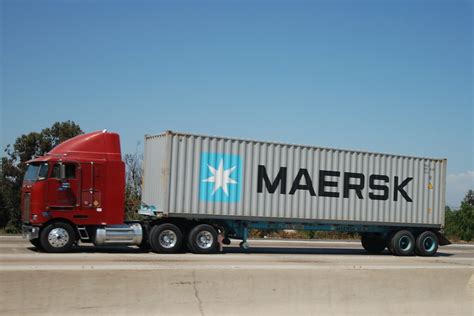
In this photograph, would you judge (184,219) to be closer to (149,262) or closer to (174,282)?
(149,262)

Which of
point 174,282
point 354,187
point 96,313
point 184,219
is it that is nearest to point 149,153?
point 184,219

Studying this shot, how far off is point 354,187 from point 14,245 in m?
11.3

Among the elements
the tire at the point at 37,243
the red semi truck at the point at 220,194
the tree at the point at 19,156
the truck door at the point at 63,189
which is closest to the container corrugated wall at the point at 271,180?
the red semi truck at the point at 220,194

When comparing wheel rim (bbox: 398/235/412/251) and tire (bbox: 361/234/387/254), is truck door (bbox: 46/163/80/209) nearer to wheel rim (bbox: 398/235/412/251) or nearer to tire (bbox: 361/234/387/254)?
tire (bbox: 361/234/387/254)

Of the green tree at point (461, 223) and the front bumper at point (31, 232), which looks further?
the green tree at point (461, 223)

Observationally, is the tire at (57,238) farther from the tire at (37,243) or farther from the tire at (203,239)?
the tire at (203,239)

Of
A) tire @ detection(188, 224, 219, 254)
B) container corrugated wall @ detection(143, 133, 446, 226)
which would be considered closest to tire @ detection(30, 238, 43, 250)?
container corrugated wall @ detection(143, 133, 446, 226)

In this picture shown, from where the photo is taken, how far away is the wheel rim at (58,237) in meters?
18.9

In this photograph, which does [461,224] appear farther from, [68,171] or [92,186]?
[68,171]

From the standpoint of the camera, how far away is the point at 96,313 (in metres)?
11.8

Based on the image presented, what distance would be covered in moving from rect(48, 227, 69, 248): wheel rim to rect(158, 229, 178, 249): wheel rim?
8.96 feet

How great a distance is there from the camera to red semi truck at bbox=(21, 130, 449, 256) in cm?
1944

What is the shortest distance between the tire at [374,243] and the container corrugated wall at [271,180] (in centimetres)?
116

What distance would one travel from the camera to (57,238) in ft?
62.2
